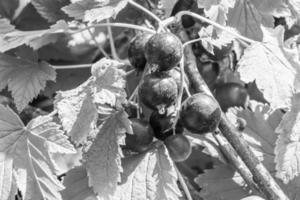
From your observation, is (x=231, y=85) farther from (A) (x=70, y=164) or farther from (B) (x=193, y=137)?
(A) (x=70, y=164)

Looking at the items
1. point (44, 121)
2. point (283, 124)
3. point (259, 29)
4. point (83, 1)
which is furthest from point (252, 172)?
point (83, 1)

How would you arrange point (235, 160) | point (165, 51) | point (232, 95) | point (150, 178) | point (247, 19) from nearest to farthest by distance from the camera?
point (165, 51), point (150, 178), point (235, 160), point (247, 19), point (232, 95)

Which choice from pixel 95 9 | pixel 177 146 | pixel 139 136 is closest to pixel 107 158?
pixel 139 136

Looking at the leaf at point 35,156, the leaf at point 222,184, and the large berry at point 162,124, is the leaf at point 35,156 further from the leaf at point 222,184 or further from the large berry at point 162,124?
the leaf at point 222,184

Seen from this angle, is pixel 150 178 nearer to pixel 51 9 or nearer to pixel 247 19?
pixel 247 19

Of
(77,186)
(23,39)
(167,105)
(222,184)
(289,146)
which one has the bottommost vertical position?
(222,184)

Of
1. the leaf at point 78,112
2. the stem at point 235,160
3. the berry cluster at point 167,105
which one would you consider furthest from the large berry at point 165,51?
the stem at point 235,160
